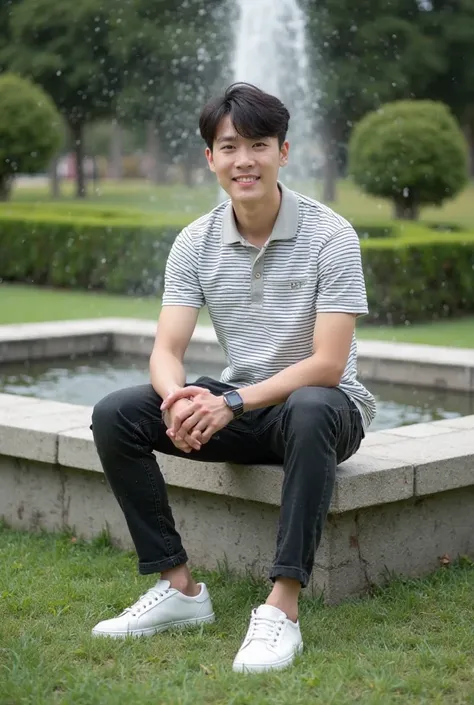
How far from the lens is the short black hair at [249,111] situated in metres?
3.33

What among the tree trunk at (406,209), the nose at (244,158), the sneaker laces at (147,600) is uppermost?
the nose at (244,158)

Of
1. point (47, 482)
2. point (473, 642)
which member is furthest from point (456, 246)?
point (473, 642)

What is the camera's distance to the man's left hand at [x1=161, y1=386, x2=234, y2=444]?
3.19 meters

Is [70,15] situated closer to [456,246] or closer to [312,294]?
[456,246]

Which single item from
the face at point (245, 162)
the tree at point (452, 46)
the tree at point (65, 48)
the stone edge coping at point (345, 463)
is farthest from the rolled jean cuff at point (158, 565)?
the tree at point (65, 48)

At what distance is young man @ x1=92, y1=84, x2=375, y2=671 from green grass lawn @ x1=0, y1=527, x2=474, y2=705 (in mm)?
133

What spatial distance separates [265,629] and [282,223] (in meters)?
1.12

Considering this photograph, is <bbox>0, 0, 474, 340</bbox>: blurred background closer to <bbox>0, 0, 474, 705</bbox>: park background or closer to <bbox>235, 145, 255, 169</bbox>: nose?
<bbox>0, 0, 474, 705</bbox>: park background

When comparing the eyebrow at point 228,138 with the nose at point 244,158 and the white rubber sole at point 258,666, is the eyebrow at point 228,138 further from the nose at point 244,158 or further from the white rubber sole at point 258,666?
the white rubber sole at point 258,666

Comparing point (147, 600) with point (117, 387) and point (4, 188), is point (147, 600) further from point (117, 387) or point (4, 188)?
point (4, 188)

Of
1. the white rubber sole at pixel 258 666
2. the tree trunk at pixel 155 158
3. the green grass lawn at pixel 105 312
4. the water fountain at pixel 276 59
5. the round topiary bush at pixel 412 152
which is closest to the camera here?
the white rubber sole at pixel 258 666

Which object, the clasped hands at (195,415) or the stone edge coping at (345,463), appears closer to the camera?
the clasped hands at (195,415)

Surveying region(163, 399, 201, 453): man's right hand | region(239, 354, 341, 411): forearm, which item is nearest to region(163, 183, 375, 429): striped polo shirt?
region(239, 354, 341, 411): forearm

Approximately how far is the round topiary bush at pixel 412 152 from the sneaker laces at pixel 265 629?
46.2ft
